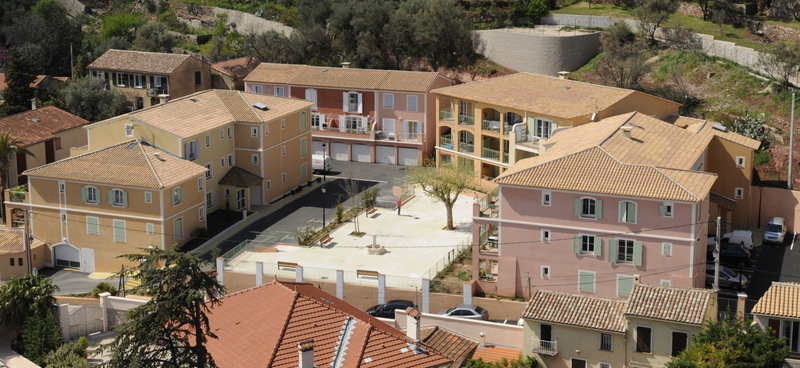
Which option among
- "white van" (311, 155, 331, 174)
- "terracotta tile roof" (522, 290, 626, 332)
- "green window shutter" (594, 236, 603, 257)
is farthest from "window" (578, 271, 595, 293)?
"white van" (311, 155, 331, 174)

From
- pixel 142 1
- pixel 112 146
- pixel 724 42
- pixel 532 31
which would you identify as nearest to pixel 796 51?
pixel 724 42

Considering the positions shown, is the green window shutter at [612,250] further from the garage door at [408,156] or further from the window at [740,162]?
the garage door at [408,156]

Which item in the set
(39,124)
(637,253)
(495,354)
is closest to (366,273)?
(495,354)

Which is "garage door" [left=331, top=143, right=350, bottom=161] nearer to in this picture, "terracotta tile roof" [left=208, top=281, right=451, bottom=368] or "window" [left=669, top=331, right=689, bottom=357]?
"terracotta tile roof" [left=208, top=281, right=451, bottom=368]

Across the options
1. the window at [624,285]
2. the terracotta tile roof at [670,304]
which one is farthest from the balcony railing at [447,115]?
the terracotta tile roof at [670,304]

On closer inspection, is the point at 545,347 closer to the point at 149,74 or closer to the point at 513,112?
the point at 513,112

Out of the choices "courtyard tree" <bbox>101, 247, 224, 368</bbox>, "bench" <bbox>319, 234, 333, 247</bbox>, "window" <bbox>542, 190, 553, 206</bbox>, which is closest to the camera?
"courtyard tree" <bbox>101, 247, 224, 368</bbox>

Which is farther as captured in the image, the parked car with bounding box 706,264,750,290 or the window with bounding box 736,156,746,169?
the window with bounding box 736,156,746,169
